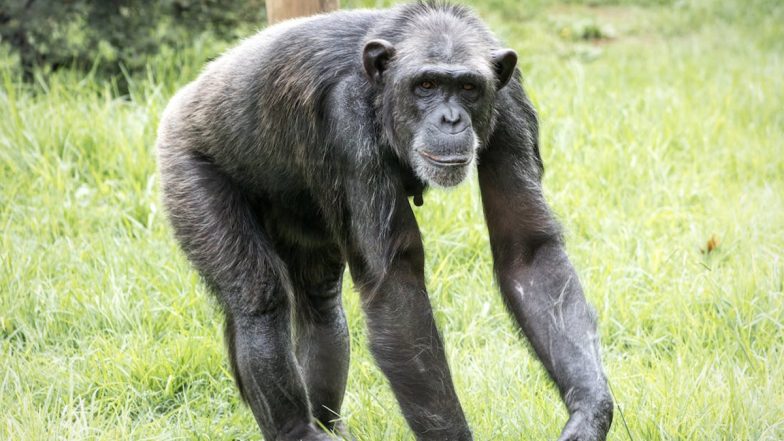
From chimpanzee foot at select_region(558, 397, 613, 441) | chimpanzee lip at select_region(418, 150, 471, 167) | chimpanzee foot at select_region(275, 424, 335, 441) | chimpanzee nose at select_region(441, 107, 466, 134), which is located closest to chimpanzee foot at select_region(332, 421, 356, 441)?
chimpanzee foot at select_region(275, 424, 335, 441)

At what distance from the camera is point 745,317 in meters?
6.22

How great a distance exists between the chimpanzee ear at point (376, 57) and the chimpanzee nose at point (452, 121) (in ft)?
1.25

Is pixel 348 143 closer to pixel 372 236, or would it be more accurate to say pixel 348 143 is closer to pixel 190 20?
pixel 372 236

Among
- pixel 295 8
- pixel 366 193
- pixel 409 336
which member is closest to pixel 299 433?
pixel 409 336

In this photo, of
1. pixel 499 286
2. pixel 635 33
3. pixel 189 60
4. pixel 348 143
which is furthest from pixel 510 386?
pixel 635 33

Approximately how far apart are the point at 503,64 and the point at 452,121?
1.40 feet

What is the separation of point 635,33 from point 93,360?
10.5 meters

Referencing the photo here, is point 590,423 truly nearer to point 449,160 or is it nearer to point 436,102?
point 449,160

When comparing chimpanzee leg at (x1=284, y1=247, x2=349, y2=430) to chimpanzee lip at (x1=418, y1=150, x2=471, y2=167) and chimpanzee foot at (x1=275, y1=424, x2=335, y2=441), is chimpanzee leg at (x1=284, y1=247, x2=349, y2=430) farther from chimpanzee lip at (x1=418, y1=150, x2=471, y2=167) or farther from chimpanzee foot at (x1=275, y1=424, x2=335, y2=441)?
chimpanzee lip at (x1=418, y1=150, x2=471, y2=167)

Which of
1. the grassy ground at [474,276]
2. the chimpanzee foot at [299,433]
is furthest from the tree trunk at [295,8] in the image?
the chimpanzee foot at [299,433]

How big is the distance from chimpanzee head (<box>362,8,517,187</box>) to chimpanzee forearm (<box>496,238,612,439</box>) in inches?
21.8

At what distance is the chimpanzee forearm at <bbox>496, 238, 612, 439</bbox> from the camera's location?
430 centimetres

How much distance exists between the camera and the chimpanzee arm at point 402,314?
4426 mm

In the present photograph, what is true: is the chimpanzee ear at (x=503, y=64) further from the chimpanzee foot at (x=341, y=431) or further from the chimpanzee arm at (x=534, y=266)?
the chimpanzee foot at (x=341, y=431)
